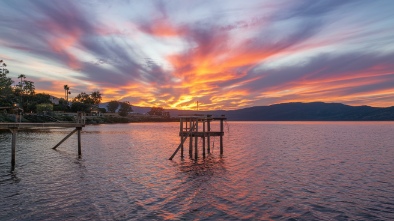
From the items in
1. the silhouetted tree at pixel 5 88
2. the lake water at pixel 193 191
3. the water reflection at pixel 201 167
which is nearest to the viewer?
the lake water at pixel 193 191

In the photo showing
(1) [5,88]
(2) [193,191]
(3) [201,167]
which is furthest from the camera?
(1) [5,88]

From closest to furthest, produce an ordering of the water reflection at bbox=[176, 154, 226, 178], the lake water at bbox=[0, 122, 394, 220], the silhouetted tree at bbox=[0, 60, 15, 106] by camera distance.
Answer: the lake water at bbox=[0, 122, 394, 220]
the water reflection at bbox=[176, 154, 226, 178]
the silhouetted tree at bbox=[0, 60, 15, 106]

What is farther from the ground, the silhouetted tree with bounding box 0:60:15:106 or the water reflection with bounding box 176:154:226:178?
the silhouetted tree with bounding box 0:60:15:106

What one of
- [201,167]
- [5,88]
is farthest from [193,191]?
[5,88]

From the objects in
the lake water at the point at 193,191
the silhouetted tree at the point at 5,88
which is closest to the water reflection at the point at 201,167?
the lake water at the point at 193,191

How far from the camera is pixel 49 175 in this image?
2208 cm

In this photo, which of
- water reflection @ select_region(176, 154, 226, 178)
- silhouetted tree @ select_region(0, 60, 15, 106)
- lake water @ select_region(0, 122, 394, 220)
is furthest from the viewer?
silhouetted tree @ select_region(0, 60, 15, 106)

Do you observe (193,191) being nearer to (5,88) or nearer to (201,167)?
(201,167)

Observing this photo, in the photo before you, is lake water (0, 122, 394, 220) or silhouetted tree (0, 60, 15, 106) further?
silhouetted tree (0, 60, 15, 106)

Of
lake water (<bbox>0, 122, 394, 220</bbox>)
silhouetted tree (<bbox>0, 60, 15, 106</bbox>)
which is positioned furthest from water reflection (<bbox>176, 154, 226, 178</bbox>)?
silhouetted tree (<bbox>0, 60, 15, 106</bbox>)

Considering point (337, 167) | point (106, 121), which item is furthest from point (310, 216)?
point (106, 121)

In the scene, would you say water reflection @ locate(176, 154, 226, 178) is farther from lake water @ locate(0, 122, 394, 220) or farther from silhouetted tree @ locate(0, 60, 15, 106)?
silhouetted tree @ locate(0, 60, 15, 106)

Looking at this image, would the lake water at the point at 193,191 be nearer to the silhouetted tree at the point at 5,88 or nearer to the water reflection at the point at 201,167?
the water reflection at the point at 201,167

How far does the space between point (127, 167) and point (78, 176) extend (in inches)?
210
